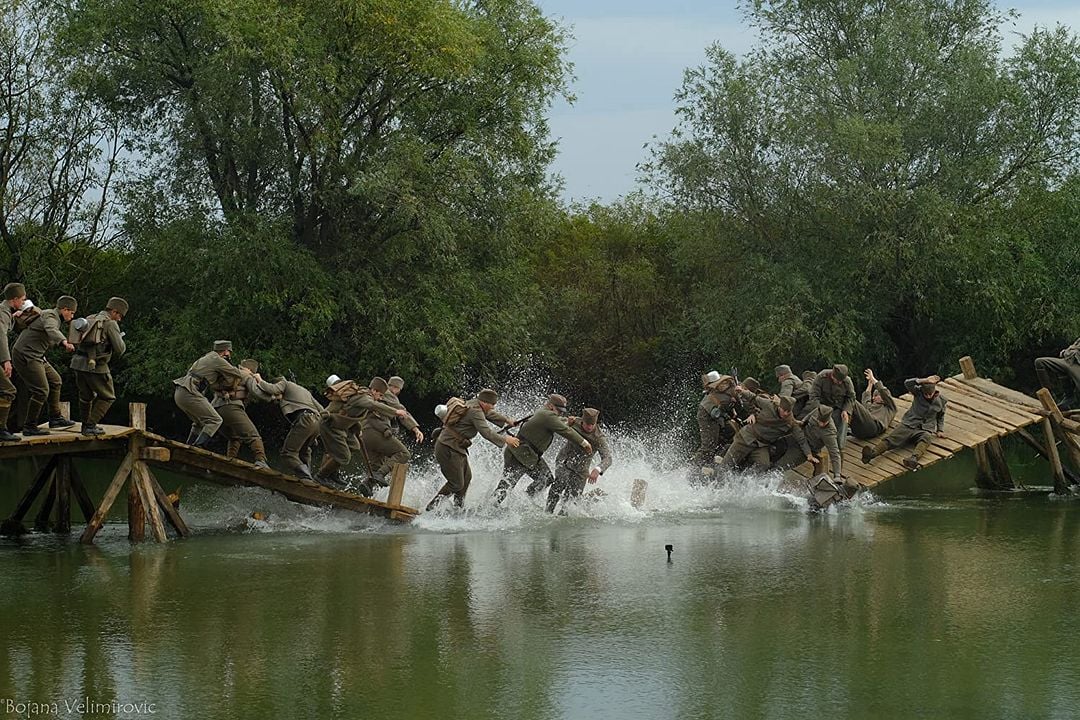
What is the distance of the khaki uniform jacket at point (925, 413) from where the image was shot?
70.4 feet

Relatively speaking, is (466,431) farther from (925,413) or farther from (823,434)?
(925,413)

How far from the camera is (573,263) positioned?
150ft

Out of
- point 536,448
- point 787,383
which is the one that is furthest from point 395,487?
point 787,383

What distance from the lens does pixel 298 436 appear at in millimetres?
19062

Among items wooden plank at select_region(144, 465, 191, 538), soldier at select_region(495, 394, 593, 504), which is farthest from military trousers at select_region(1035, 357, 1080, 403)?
wooden plank at select_region(144, 465, 191, 538)

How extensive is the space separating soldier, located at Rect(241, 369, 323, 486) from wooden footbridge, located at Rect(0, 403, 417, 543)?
70 cm

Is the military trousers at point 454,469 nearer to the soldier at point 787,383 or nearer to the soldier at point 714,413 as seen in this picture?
the soldier at point 714,413

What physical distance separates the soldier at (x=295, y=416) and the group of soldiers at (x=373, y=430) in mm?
13

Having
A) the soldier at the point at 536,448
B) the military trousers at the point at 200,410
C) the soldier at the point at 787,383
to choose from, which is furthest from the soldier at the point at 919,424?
the military trousers at the point at 200,410

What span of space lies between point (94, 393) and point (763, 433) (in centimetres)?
963

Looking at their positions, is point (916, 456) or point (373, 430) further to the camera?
point (916, 456)

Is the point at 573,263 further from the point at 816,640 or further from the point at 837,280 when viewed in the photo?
the point at 816,640

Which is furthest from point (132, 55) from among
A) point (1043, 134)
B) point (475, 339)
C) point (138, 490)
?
point (1043, 134)

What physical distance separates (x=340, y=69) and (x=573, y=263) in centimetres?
1375
